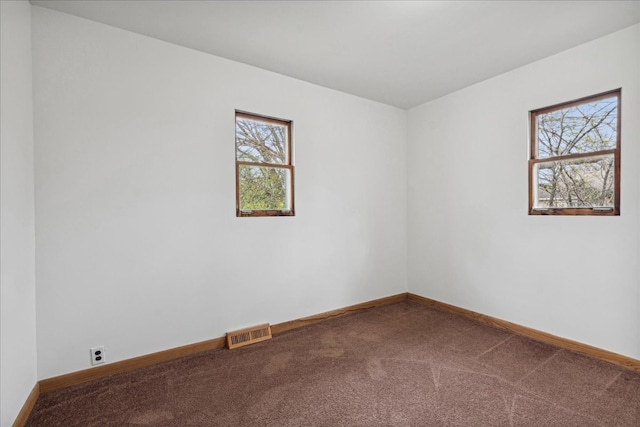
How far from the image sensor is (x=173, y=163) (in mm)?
2619

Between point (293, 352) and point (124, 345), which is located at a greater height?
point (124, 345)

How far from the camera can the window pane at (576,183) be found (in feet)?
8.58

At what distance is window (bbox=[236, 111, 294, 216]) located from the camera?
10.0 feet

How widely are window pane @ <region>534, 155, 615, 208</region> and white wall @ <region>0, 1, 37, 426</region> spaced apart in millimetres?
4211

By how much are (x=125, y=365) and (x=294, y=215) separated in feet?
6.51

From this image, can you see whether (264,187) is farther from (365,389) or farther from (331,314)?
(365,389)

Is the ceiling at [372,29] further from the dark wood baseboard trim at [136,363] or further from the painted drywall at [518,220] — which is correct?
the dark wood baseboard trim at [136,363]

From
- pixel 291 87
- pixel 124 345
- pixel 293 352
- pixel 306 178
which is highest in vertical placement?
pixel 291 87

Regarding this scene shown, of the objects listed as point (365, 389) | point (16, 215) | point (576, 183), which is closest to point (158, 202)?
point (16, 215)

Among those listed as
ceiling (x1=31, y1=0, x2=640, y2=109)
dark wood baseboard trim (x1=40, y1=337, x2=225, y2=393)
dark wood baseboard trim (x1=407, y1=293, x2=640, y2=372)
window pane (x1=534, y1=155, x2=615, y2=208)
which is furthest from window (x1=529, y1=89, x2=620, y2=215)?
dark wood baseboard trim (x1=40, y1=337, x2=225, y2=393)

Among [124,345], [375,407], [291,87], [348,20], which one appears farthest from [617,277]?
[124,345]

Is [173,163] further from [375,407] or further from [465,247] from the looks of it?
[465,247]

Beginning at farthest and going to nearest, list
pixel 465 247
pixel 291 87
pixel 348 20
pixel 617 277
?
pixel 465 247 < pixel 291 87 < pixel 617 277 < pixel 348 20

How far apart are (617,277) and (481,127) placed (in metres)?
1.92
